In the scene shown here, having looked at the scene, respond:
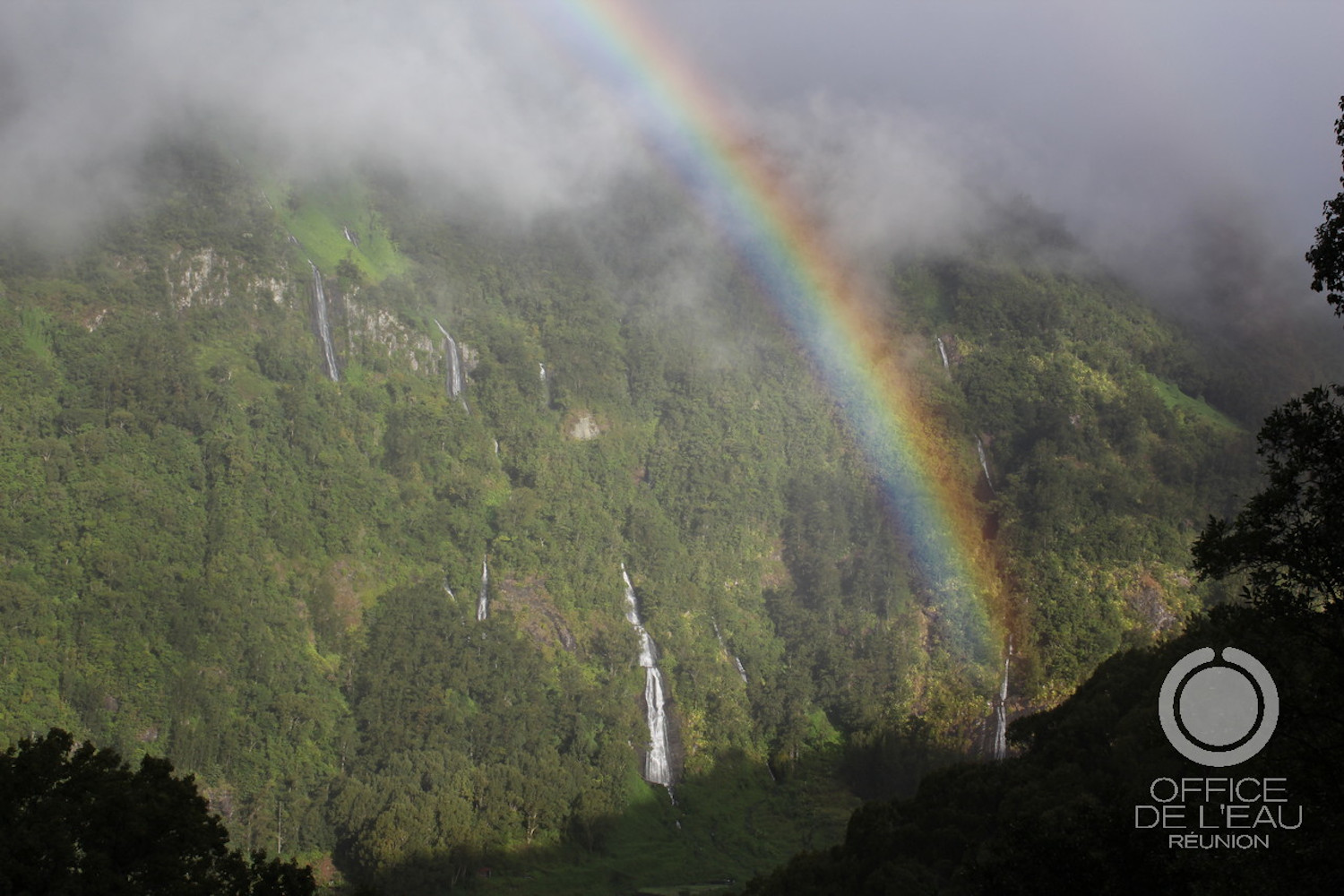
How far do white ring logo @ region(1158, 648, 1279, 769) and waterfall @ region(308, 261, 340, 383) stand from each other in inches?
5748

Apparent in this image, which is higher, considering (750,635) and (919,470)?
(919,470)

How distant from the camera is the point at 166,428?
4970 inches

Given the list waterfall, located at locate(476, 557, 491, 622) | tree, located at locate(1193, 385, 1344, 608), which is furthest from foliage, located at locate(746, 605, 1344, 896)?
waterfall, located at locate(476, 557, 491, 622)

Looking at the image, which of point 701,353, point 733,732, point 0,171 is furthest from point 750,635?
point 0,171

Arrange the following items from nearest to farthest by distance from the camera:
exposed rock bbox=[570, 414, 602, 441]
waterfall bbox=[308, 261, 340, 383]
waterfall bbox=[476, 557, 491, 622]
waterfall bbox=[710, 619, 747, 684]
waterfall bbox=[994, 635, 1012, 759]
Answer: waterfall bbox=[994, 635, 1012, 759] < waterfall bbox=[476, 557, 491, 622] < waterfall bbox=[710, 619, 747, 684] < waterfall bbox=[308, 261, 340, 383] < exposed rock bbox=[570, 414, 602, 441]

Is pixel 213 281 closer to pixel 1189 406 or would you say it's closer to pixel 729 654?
pixel 729 654

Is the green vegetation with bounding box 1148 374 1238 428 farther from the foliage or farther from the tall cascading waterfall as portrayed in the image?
the foliage

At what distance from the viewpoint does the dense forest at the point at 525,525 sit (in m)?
103

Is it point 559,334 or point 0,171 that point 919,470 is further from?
point 0,171

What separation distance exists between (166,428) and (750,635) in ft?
274

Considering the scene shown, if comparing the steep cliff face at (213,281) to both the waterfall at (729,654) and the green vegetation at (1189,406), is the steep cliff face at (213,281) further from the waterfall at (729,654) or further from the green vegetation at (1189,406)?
the green vegetation at (1189,406)

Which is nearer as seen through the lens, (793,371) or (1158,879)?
(1158,879)

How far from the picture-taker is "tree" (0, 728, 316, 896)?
24.3 m

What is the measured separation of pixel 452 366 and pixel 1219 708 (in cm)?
15380
